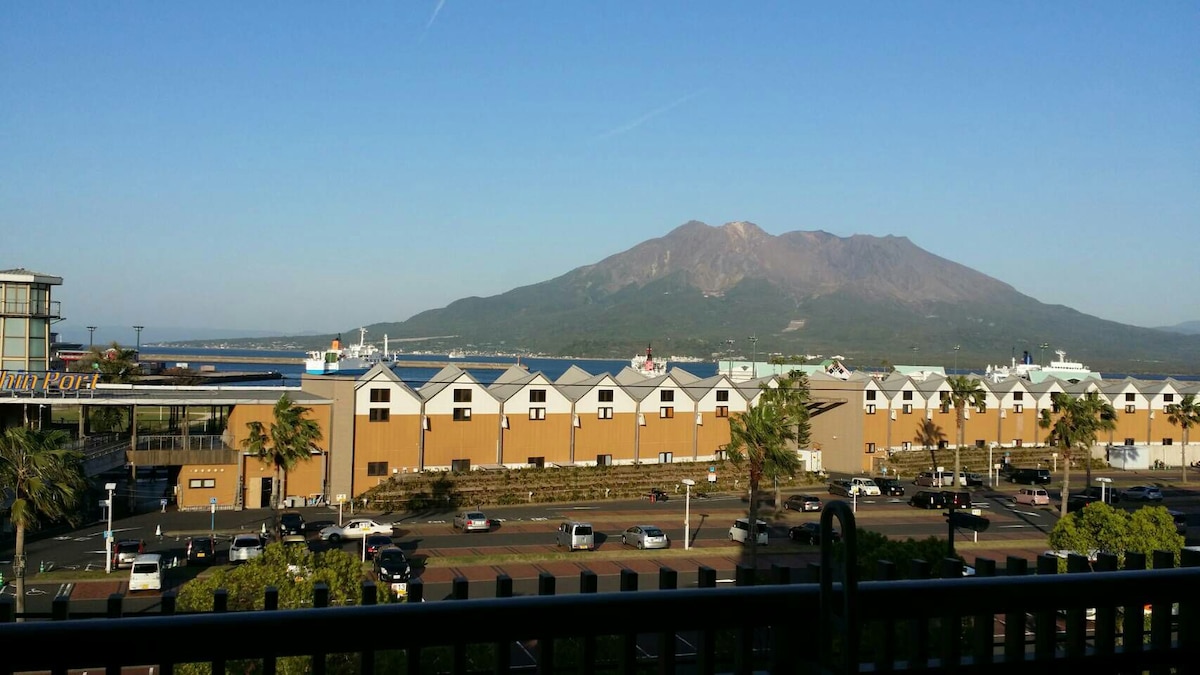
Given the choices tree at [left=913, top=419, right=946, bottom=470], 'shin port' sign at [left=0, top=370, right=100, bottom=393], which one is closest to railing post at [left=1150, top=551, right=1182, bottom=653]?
'shin port' sign at [left=0, top=370, right=100, bottom=393]

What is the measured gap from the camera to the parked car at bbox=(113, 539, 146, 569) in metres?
20.9

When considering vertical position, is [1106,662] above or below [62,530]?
above

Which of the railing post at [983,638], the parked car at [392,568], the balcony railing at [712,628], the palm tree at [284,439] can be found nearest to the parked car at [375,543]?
the parked car at [392,568]

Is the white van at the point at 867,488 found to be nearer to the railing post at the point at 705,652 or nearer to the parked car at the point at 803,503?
the parked car at the point at 803,503

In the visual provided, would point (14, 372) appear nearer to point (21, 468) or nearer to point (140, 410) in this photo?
point (21, 468)

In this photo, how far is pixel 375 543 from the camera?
2338cm

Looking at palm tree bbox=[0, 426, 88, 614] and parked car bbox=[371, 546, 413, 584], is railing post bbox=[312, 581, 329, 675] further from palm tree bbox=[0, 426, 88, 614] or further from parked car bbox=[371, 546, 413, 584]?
palm tree bbox=[0, 426, 88, 614]

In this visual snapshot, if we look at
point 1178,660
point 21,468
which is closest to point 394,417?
point 21,468

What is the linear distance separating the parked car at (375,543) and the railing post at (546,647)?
19.7 metres

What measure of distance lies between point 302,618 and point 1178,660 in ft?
7.99

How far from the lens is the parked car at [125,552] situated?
68.6 feet

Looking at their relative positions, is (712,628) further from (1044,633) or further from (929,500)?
(929,500)

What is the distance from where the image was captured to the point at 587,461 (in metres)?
36.9

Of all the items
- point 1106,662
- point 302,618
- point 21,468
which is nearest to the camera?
point 302,618
